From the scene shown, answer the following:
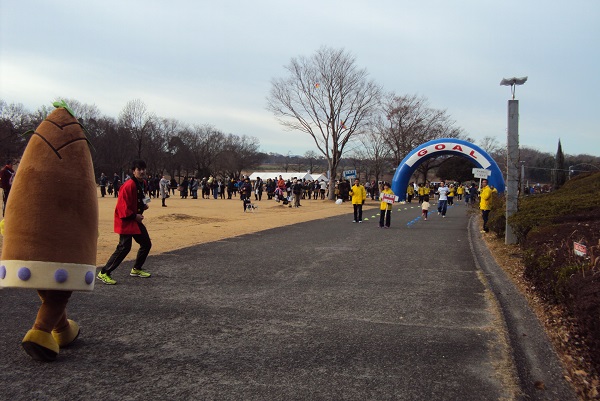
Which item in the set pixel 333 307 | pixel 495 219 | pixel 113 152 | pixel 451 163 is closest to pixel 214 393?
pixel 333 307

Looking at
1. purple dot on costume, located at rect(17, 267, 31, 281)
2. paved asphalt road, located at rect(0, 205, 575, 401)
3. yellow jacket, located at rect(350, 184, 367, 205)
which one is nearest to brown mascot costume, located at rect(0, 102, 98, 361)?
purple dot on costume, located at rect(17, 267, 31, 281)

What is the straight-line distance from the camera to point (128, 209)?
6.67m

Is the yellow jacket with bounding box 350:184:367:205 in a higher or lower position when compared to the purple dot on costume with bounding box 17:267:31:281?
higher

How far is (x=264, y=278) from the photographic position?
23.7ft

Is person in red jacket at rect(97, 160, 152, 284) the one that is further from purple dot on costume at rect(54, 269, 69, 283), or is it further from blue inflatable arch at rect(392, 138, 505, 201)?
blue inflatable arch at rect(392, 138, 505, 201)

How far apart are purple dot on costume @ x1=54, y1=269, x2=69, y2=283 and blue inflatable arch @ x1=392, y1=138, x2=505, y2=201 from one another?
24.9 m

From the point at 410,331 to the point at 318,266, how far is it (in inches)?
145

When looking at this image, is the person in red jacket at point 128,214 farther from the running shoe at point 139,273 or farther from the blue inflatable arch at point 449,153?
the blue inflatable arch at point 449,153

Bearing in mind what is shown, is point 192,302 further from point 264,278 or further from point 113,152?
point 113,152

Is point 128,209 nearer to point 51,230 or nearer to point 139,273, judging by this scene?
point 139,273

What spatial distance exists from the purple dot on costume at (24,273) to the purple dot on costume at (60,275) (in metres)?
0.18

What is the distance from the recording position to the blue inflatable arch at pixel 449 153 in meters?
26.2

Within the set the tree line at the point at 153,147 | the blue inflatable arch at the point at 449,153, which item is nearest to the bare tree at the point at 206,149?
the tree line at the point at 153,147

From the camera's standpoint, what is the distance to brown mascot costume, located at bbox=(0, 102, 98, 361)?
144 inches
